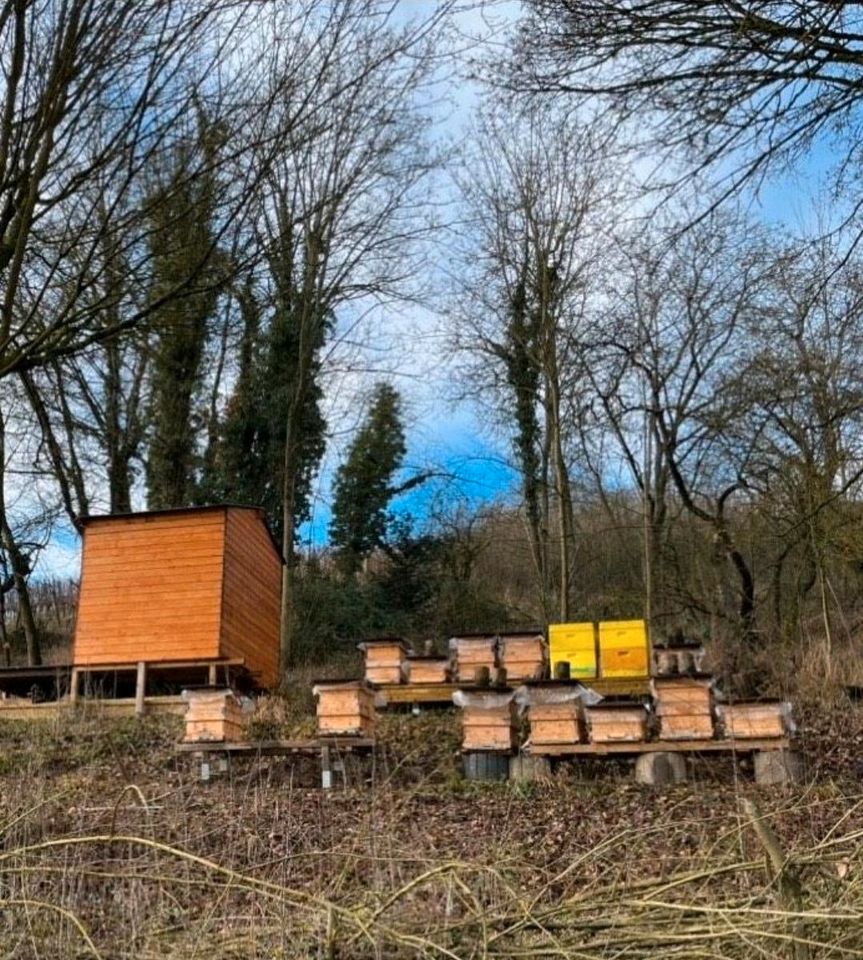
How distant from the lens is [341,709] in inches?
422

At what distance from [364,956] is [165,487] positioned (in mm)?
20393

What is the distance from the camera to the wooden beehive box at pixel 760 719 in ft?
32.8

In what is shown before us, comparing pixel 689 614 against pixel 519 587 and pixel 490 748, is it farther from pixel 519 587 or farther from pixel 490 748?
pixel 490 748

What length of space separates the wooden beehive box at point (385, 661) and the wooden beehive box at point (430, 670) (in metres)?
0.19

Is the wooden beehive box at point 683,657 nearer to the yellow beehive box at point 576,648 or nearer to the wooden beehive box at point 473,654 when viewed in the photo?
the yellow beehive box at point 576,648

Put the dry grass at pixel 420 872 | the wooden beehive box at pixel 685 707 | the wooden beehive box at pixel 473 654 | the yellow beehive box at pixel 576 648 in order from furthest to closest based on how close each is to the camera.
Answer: the wooden beehive box at pixel 473 654, the yellow beehive box at pixel 576 648, the wooden beehive box at pixel 685 707, the dry grass at pixel 420 872

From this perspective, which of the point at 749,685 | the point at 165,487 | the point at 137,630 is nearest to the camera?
the point at 749,685

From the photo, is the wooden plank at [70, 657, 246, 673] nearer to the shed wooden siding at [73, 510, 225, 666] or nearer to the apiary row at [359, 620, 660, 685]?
the shed wooden siding at [73, 510, 225, 666]

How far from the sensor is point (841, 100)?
642cm

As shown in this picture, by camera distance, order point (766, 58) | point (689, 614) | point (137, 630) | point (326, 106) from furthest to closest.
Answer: point (689, 614) < point (137, 630) < point (766, 58) < point (326, 106)

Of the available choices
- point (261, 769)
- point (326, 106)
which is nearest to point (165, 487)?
point (261, 769)

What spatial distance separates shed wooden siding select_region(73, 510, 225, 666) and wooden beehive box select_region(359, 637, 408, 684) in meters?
3.08

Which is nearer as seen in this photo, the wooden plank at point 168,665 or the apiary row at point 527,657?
the apiary row at point 527,657

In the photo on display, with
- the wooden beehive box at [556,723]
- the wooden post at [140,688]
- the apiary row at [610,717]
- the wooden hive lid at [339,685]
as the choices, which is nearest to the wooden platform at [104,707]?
the wooden post at [140,688]
